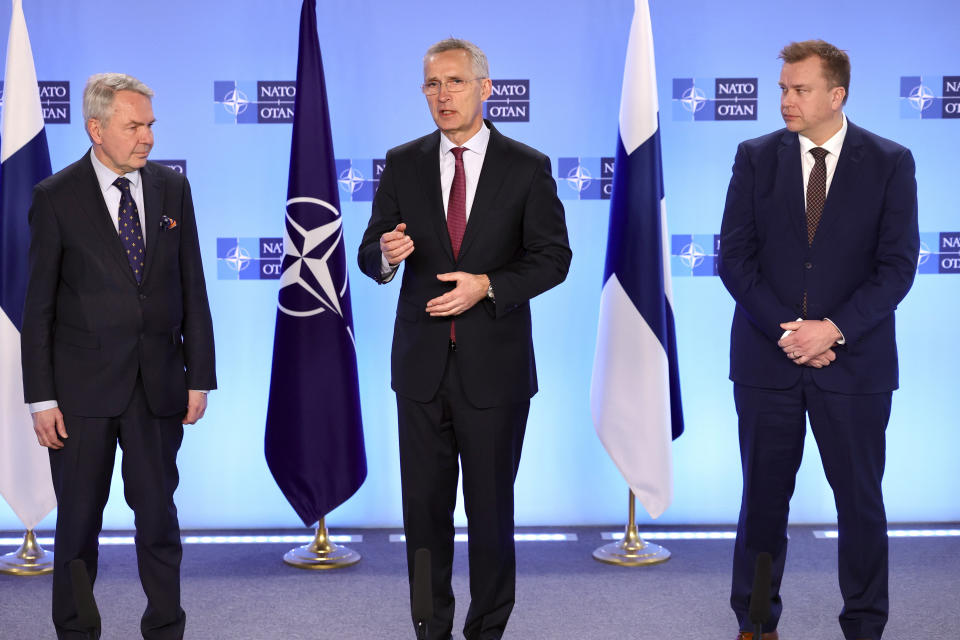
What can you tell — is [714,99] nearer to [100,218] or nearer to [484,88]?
[484,88]

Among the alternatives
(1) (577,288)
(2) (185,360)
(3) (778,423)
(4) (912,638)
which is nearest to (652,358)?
(1) (577,288)

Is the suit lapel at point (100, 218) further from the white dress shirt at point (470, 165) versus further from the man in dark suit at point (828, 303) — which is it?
the man in dark suit at point (828, 303)

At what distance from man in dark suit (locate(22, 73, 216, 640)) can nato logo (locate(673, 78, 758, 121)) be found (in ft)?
8.64

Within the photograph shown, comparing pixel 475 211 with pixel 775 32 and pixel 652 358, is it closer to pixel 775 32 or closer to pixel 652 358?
pixel 652 358

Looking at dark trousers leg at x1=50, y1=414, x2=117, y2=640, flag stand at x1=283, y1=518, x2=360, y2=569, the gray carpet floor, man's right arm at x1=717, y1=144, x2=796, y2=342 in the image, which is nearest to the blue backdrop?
flag stand at x1=283, y1=518, x2=360, y2=569

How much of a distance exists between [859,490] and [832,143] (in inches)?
43.5

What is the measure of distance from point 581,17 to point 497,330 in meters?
2.29

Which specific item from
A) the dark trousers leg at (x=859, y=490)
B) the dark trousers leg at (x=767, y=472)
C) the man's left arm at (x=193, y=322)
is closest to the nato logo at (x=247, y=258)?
the man's left arm at (x=193, y=322)

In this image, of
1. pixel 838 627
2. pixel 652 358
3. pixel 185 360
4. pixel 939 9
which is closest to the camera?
pixel 185 360

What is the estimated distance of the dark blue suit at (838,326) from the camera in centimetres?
327

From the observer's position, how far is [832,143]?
3346 millimetres

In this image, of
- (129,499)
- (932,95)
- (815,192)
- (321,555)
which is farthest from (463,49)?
(932,95)

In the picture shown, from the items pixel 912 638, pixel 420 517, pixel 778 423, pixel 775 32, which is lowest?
pixel 912 638

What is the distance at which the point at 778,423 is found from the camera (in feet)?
11.0
